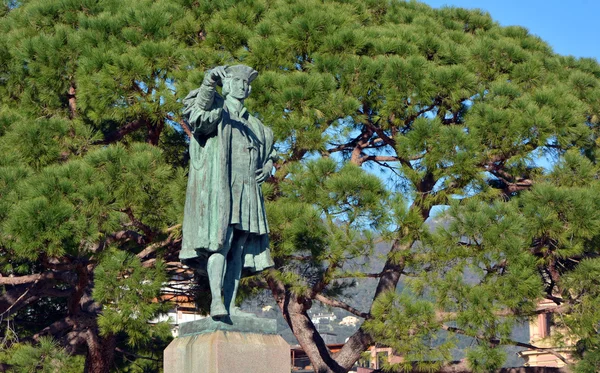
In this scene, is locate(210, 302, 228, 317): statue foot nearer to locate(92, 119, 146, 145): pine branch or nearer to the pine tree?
the pine tree

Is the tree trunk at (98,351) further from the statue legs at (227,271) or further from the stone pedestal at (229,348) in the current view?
the stone pedestal at (229,348)

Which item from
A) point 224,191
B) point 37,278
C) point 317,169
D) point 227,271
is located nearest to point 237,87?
point 224,191

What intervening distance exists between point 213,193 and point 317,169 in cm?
484

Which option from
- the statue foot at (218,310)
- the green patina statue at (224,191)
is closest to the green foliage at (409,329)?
the green patina statue at (224,191)

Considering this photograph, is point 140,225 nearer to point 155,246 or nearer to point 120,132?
point 155,246

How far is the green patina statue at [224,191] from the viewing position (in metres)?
6.05

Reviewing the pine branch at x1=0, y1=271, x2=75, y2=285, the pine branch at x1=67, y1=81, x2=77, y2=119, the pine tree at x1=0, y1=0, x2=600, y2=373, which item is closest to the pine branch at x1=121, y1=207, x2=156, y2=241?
the pine tree at x1=0, y1=0, x2=600, y2=373

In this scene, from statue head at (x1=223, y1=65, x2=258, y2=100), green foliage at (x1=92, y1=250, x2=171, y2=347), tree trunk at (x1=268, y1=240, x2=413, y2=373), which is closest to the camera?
statue head at (x1=223, y1=65, x2=258, y2=100)

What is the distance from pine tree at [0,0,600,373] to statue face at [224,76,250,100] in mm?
3988

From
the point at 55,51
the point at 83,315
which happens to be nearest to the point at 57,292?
the point at 83,315

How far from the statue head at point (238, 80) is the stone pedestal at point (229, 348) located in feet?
5.08

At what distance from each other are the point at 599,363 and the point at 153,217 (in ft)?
17.6

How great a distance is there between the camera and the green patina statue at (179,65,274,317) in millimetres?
6047

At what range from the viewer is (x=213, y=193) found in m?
6.16
